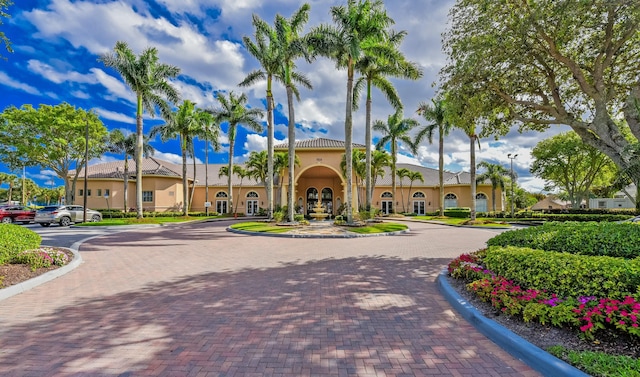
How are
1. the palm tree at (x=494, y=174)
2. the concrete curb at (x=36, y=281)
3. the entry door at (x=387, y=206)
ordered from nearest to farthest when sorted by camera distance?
the concrete curb at (x=36, y=281)
the palm tree at (x=494, y=174)
the entry door at (x=387, y=206)

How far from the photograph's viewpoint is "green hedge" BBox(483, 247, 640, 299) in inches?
164

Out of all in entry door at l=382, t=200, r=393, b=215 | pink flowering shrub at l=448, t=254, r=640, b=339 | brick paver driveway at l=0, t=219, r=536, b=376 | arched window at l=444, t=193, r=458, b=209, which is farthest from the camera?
entry door at l=382, t=200, r=393, b=215

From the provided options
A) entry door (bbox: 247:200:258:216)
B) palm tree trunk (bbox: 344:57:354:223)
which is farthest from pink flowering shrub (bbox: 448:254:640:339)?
entry door (bbox: 247:200:258:216)

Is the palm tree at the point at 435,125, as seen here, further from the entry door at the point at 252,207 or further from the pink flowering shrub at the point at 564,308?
the pink flowering shrub at the point at 564,308

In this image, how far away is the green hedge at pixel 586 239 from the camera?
570 centimetres

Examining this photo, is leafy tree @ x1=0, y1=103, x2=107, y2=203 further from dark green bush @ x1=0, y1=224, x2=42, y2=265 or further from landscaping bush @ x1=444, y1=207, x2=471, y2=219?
landscaping bush @ x1=444, y1=207, x2=471, y2=219

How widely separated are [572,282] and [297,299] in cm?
445

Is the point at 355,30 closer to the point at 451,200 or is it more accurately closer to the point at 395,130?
the point at 395,130

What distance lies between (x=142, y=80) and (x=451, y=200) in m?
38.2

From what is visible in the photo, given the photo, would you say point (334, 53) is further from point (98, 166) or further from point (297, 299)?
point (98, 166)

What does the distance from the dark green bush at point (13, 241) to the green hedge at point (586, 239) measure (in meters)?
12.0

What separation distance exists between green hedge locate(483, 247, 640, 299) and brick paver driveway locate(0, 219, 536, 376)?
4.67ft

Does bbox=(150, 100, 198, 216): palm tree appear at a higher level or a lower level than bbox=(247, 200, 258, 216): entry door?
higher

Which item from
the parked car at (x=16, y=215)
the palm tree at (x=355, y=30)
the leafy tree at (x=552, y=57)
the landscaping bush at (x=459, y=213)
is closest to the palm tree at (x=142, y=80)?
the parked car at (x=16, y=215)
